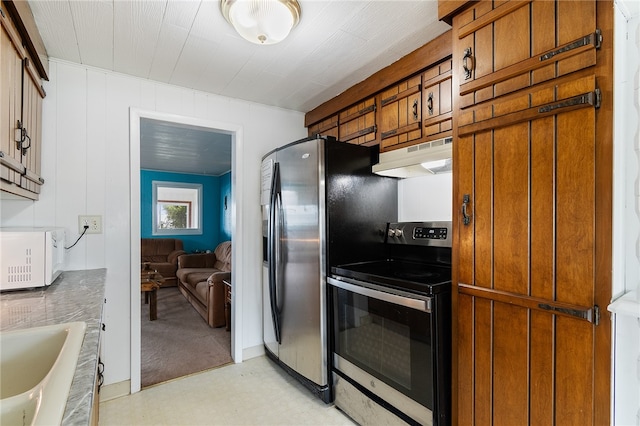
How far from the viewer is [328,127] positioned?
2775 millimetres

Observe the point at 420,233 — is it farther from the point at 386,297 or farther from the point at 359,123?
the point at 359,123

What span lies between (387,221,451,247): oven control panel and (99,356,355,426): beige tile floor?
118 centimetres

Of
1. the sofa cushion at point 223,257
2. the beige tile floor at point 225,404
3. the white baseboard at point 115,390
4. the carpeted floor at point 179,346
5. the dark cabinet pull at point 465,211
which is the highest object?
the dark cabinet pull at point 465,211

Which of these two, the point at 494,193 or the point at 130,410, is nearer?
the point at 494,193

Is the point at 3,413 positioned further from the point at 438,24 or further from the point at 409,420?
the point at 438,24

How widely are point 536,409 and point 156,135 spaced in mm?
4313

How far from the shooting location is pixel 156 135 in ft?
12.9

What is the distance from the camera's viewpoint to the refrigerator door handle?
7.74 ft

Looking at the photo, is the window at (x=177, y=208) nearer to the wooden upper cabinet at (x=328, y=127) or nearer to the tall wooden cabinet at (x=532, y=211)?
the wooden upper cabinet at (x=328, y=127)

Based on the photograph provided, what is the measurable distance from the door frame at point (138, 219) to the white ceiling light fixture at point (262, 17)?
1136mm

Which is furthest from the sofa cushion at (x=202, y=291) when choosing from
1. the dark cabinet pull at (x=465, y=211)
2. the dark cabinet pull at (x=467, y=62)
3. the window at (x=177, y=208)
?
the dark cabinet pull at (x=467, y=62)

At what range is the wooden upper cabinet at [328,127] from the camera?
268 cm

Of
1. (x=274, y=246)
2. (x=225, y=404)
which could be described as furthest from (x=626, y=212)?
(x=225, y=404)

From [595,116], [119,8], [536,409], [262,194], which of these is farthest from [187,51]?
[536,409]
